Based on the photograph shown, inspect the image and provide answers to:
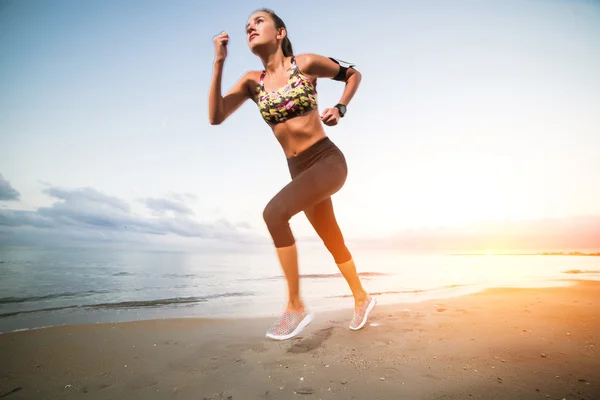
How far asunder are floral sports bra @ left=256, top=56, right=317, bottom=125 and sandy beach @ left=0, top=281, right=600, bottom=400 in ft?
6.56

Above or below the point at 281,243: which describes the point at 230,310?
below

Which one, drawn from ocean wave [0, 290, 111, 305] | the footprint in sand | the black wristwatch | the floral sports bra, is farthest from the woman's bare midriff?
ocean wave [0, 290, 111, 305]

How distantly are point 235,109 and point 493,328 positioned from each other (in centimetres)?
369

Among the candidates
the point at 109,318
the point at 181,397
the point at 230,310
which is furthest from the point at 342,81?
the point at 109,318

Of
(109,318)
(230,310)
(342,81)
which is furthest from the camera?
(230,310)

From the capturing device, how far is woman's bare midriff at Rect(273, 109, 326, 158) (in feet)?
8.14

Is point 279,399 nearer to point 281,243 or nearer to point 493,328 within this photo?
point 281,243

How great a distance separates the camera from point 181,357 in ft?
8.62

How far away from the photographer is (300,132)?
2498mm

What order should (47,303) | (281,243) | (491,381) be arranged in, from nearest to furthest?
(491,381) < (281,243) < (47,303)

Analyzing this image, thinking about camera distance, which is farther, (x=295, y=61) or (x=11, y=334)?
(x=11, y=334)

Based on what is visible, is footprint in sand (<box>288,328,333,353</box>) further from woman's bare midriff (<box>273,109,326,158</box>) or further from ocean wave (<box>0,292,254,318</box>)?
ocean wave (<box>0,292,254,318</box>)

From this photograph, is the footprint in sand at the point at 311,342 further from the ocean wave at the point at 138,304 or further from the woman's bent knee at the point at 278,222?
the ocean wave at the point at 138,304

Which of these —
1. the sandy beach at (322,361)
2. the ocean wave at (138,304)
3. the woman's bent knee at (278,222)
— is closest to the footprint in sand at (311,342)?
the sandy beach at (322,361)
